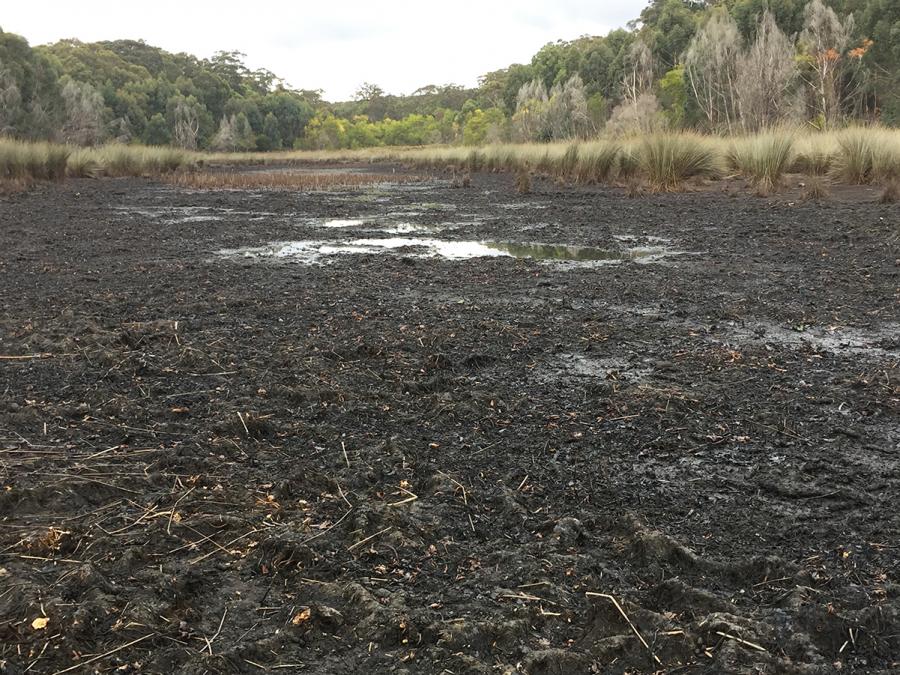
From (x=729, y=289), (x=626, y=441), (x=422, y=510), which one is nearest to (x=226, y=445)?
(x=422, y=510)

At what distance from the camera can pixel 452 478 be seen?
198 cm

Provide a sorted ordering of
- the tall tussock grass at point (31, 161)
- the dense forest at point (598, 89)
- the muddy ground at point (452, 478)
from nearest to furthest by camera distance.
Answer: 1. the muddy ground at point (452, 478)
2. the tall tussock grass at point (31, 161)
3. the dense forest at point (598, 89)

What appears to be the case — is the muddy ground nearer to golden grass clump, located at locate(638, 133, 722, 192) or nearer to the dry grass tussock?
golden grass clump, located at locate(638, 133, 722, 192)

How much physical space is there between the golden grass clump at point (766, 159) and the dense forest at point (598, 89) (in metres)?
4.78

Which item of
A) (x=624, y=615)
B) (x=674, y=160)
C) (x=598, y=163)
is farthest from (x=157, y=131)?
(x=624, y=615)

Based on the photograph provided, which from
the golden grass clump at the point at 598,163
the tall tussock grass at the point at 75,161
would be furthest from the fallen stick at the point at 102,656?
the tall tussock grass at the point at 75,161

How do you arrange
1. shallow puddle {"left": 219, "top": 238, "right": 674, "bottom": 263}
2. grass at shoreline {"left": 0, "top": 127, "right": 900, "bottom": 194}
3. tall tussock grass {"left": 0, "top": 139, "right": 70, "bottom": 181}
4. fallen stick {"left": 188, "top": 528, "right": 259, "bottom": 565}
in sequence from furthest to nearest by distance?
tall tussock grass {"left": 0, "top": 139, "right": 70, "bottom": 181}, grass at shoreline {"left": 0, "top": 127, "right": 900, "bottom": 194}, shallow puddle {"left": 219, "top": 238, "right": 674, "bottom": 263}, fallen stick {"left": 188, "top": 528, "right": 259, "bottom": 565}

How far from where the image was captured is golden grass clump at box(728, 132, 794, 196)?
1026 cm

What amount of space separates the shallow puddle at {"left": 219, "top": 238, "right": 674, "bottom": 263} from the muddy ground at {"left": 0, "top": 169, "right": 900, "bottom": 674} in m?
1.45

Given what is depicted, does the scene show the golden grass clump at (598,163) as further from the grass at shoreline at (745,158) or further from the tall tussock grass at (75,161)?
the tall tussock grass at (75,161)

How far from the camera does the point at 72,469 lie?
77.2 inches

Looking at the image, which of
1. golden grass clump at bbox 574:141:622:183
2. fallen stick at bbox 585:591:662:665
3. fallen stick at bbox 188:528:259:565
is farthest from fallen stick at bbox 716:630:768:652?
golden grass clump at bbox 574:141:622:183

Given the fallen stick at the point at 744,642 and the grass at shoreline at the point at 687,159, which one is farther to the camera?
the grass at shoreline at the point at 687,159

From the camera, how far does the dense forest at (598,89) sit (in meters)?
Answer: 24.7
